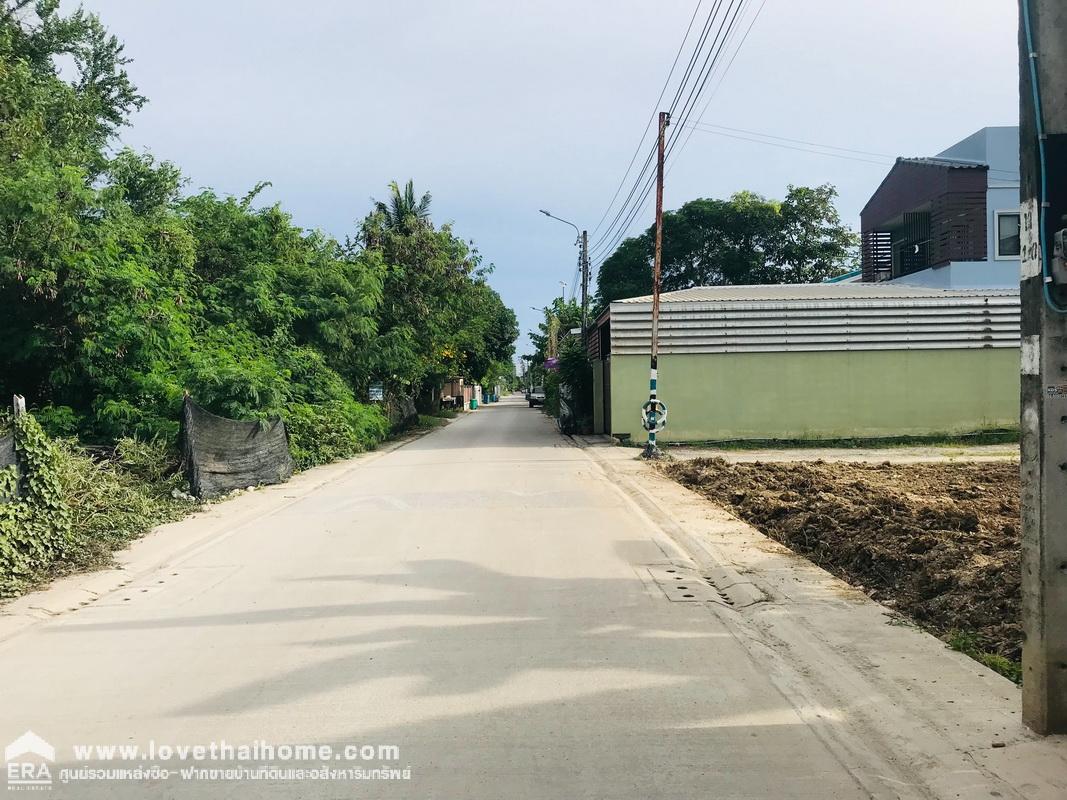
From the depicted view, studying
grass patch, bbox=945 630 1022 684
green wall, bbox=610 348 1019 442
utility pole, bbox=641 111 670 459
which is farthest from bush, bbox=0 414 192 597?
green wall, bbox=610 348 1019 442

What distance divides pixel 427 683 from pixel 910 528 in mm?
6501

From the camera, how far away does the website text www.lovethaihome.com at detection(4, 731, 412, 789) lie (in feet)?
13.7

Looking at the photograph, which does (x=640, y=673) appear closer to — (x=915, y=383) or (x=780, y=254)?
(x=915, y=383)

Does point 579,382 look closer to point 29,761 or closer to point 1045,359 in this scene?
point 1045,359

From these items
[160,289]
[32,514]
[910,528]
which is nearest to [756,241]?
[160,289]

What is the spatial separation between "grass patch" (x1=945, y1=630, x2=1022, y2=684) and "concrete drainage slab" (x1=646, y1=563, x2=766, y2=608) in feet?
5.63

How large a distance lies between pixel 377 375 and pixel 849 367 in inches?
639

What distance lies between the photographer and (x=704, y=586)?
8.34 metres

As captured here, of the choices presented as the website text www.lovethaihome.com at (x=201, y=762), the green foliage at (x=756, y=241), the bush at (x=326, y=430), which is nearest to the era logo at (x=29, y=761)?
the website text www.lovethaihome.com at (x=201, y=762)

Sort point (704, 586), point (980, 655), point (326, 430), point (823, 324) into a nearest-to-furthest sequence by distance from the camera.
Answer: point (980, 655), point (704, 586), point (326, 430), point (823, 324)

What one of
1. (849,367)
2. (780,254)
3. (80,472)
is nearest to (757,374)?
(849,367)

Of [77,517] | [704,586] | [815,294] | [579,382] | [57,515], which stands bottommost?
[704,586]

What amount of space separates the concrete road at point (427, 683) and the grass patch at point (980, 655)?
138cm

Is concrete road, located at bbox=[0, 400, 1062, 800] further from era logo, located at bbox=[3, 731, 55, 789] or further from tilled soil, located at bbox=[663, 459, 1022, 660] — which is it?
tilled soil, located at bbox=[663, 459, 1022, 660]
